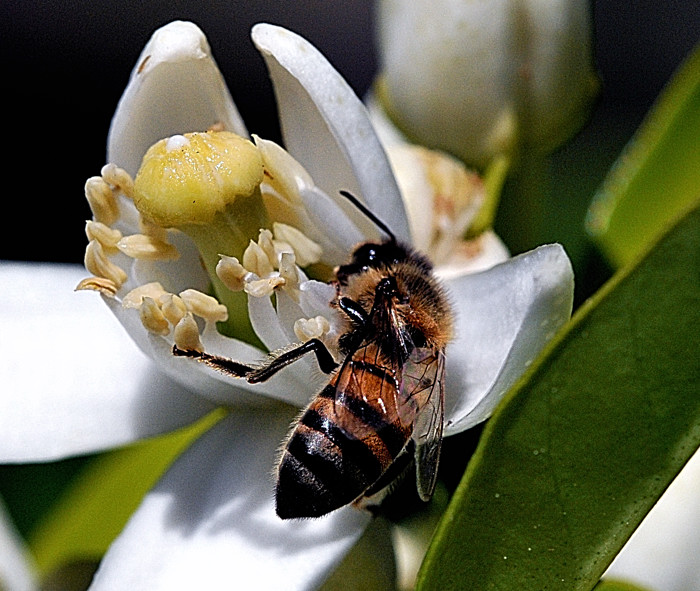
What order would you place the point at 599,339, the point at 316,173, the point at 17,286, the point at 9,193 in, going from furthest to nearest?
the point at 9,193, the point at 17,286, the point at 316,173, the point at 599,339

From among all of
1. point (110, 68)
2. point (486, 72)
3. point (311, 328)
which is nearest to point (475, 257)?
point (486, 72)

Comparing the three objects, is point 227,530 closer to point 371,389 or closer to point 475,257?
point 371,389

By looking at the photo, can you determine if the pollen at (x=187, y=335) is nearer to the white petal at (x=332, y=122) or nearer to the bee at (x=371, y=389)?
the bee at (x=371, y=389)

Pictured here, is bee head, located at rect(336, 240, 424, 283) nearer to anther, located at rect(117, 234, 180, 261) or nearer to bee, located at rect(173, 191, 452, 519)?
bee, located at rect(173, 191, 452, 519)

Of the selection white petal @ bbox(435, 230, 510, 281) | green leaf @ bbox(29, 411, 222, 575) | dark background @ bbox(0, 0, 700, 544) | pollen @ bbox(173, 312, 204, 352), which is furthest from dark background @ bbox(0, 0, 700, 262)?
pollen @ bbox(173, 312, 204, 352)

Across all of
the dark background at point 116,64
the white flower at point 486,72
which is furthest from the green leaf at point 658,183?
the dark background at point 116,64

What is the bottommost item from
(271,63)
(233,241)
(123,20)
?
(123,20)

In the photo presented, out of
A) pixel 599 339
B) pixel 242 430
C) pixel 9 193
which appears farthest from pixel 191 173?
pixel 9 193

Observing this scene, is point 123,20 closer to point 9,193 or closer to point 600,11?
point 9,193
